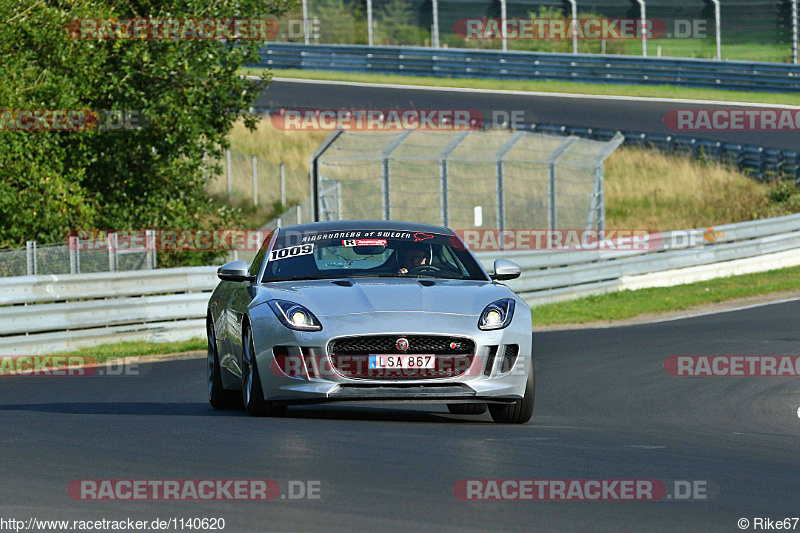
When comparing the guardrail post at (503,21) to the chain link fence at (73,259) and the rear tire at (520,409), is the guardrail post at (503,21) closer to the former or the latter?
the chain link fence at (73,259)

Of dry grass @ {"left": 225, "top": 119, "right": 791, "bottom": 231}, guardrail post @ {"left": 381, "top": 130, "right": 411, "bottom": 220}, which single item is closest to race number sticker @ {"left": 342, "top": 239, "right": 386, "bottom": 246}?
guardrail post @ {"left": 381, "top": 130, "right": 411, "bottom": 220}

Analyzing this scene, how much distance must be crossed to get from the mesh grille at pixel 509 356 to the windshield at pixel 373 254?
100 cm

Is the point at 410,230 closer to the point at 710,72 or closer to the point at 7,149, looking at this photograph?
the point at 7,149

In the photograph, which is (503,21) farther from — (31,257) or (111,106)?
(31,257)

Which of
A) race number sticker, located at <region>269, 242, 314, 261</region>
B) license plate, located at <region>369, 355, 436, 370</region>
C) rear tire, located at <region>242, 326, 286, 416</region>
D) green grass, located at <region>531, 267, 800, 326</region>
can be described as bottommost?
green grass, located at <region>531, 267, 800, 326</region>

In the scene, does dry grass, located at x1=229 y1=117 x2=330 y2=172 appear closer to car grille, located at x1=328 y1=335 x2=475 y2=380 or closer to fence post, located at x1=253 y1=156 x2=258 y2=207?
fence post, located at x1=253 y1=156 x2=258 y2=207

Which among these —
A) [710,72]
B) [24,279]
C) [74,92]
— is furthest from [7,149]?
[710,72]

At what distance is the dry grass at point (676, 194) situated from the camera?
3116 cm

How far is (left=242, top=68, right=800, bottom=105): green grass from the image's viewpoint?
37531 millimetres

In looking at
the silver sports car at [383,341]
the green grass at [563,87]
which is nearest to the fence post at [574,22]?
the green grass at [563,87]

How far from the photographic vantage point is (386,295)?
8.99 metres

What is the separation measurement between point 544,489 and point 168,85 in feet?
55.9

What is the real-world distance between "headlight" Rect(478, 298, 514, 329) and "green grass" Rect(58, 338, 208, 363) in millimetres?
8055

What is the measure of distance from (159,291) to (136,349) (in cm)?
100
